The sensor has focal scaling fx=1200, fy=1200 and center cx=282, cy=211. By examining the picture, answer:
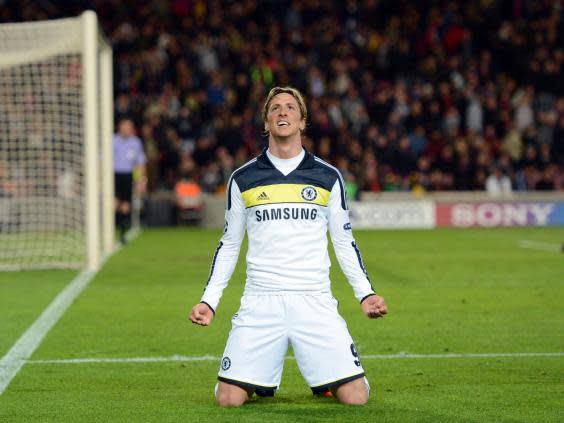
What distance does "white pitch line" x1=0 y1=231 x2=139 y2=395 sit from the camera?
7438mm

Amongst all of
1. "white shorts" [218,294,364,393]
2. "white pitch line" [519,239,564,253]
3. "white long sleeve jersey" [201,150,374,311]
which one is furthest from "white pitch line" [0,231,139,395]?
"white pitch line" [519,239,564,253]

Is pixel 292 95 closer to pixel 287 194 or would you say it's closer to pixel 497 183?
pixel 287 194

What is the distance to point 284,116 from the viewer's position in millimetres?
6195

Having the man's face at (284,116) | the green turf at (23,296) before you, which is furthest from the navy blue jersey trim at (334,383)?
the green turf at (23,296)

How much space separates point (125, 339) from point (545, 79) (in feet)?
67.4

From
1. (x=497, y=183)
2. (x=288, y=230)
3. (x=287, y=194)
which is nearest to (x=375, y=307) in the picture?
(x=288, y=230)

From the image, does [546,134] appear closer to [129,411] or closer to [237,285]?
[237,285]

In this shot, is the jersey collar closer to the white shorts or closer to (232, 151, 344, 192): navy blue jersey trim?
(232, 151, 344, 192): navy blue jersey trim

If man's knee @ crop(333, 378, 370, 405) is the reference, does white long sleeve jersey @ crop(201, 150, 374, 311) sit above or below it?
above

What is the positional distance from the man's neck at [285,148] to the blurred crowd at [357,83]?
17.4 metres

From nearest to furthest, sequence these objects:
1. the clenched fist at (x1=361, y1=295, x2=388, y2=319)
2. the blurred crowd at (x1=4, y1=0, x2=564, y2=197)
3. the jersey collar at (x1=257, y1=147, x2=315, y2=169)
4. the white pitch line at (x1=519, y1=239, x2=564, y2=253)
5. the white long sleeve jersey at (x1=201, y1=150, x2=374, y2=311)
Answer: the clenched fist at (x1=361, y1=295, x2=388, y2=319) → the white long sleeve jersey at (x1=201, y1=150, x2=374, y2=311) → the jersey collar at (x1=257, y1=147, x2=315, y2=169) → the white pitch line at (x1=519, y1=239, x2=564, y2=253) → the blurred crowd at (x1=4, y1=0, x2=564, y2=197)

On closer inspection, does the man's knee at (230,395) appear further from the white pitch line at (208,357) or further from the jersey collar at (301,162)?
the white pitch line at (208,357)

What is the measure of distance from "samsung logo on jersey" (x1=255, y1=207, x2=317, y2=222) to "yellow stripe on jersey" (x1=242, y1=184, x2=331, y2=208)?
4 centimetres

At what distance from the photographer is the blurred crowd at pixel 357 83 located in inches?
970
